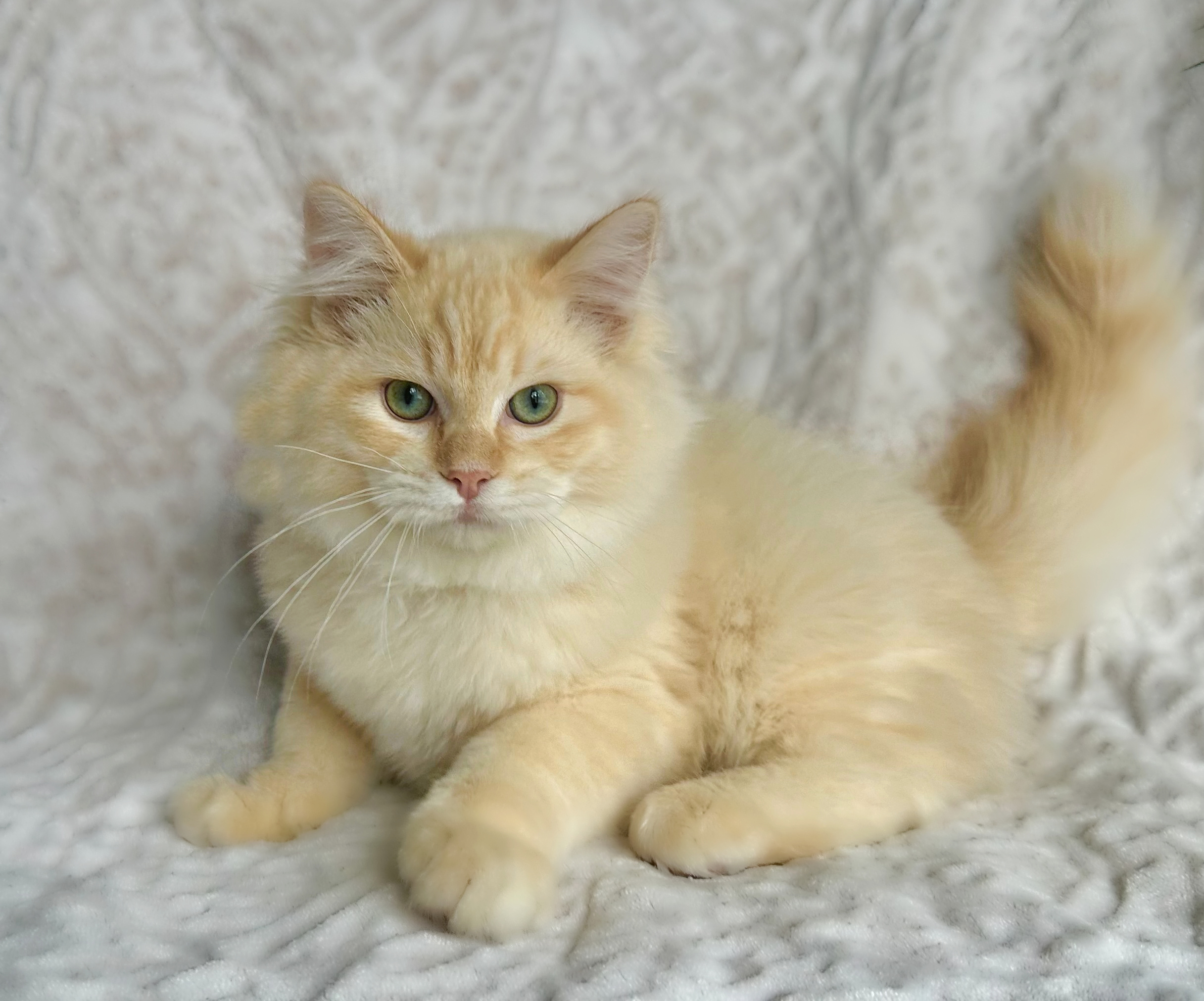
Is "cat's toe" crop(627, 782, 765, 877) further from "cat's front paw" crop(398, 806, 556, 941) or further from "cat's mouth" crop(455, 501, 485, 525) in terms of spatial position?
"cat's mouth" crop(455, 501, 485, 525)

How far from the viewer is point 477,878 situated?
1112 millimetres

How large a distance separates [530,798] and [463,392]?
0.50m

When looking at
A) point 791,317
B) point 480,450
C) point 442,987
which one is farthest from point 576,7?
point 442,987

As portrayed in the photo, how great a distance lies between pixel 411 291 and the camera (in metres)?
1.38

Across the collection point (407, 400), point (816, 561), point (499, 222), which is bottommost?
point (816, 561)

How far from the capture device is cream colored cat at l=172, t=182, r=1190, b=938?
50.9 inches

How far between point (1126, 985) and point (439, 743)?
88 centimetres

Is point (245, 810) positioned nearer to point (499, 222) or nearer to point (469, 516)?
point (469, 516)

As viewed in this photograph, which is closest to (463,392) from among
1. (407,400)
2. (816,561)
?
(407,400)

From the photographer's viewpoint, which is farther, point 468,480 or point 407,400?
point 407,400

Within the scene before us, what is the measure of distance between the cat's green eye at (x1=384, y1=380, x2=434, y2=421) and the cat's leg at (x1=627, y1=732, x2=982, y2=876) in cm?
59

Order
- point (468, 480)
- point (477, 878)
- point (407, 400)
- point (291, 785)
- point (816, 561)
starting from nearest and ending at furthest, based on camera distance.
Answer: point (477, 878), point (468, 480), point (407, 400), point (291, 785), point (816, 561)

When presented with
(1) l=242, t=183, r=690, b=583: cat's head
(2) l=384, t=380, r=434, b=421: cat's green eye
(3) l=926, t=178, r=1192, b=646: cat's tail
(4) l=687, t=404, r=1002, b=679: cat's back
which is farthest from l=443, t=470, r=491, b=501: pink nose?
(3) l=926, t=178, r=1192, b=646: cat's tail

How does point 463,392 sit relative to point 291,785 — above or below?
above
